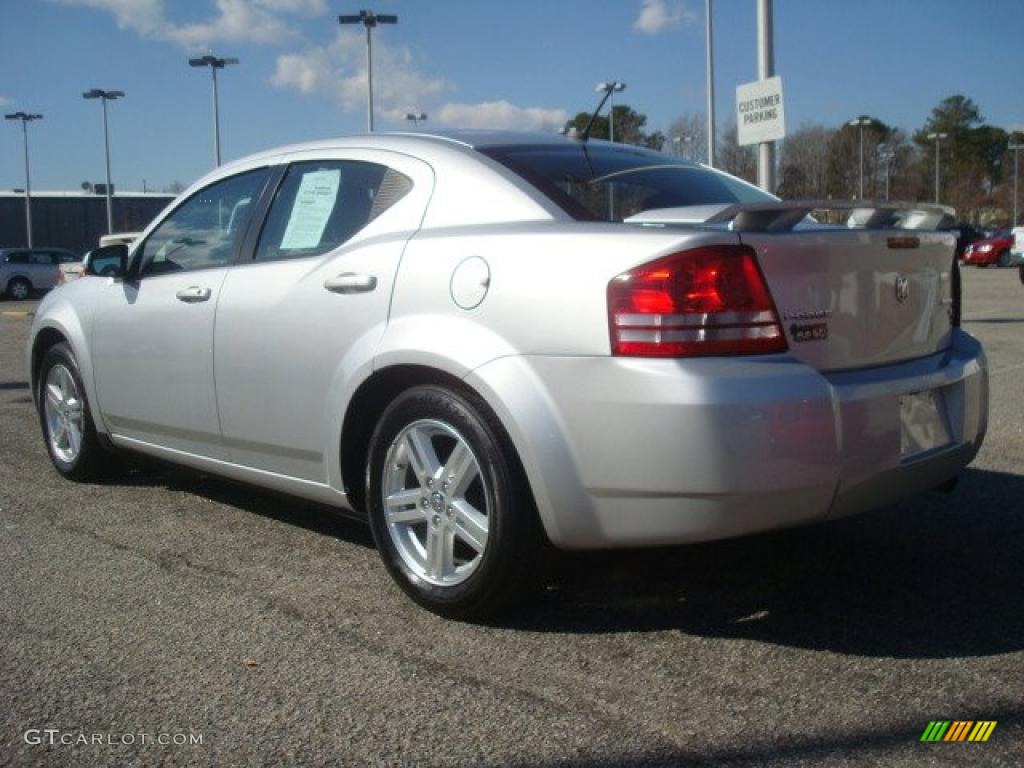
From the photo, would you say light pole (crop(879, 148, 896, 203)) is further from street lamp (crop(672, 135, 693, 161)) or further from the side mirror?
the side mirror

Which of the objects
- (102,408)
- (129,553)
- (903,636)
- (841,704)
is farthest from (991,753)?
(102,408)

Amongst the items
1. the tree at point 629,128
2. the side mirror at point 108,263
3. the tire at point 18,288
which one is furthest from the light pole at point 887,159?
the side mirror at point 108,263

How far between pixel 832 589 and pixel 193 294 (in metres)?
2.62

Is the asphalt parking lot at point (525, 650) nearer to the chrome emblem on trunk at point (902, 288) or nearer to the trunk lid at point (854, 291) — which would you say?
the trunk lid at point (854, 291)

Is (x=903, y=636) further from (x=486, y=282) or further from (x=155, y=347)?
(x=155, y=347)

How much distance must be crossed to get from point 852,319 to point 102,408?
3.41 meters

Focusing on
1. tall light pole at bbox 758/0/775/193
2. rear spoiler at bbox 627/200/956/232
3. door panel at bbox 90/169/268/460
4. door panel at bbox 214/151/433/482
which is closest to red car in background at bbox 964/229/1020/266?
tall light pole at bbox 758/0/775/193

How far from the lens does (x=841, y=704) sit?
2.82 m

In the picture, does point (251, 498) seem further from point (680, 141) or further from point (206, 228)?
point (680, 141)

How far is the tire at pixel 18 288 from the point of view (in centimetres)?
3519

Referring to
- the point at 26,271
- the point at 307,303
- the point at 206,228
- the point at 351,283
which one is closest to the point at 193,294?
the point at 206,228
